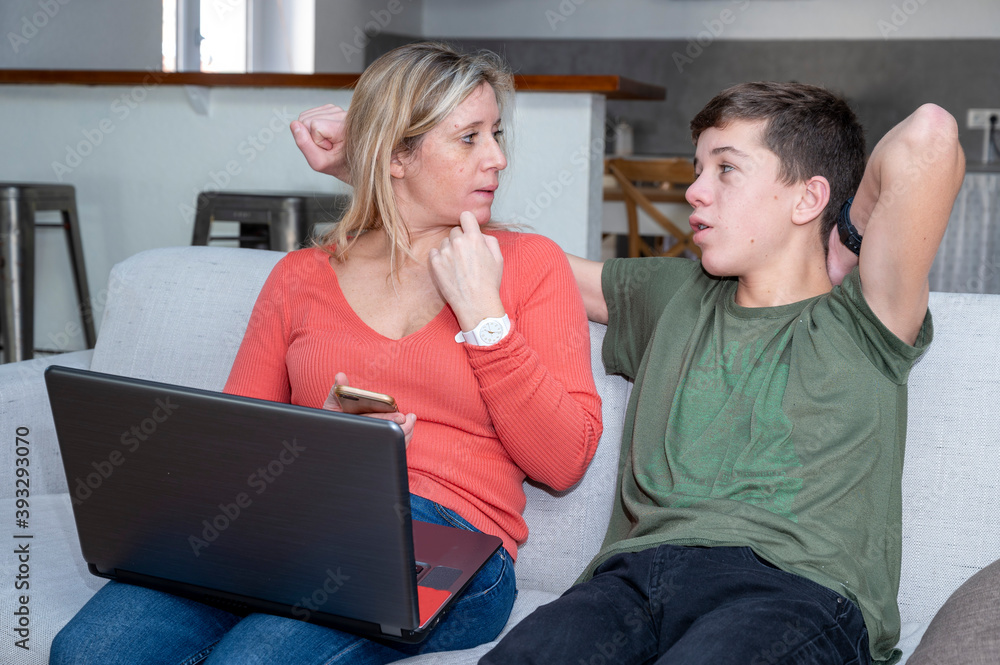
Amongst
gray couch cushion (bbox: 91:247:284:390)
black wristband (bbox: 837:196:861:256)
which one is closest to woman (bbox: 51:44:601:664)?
gray couch cushion (bbox: 91:247:284:390)

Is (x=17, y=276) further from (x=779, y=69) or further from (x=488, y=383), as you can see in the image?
(x=779, y=69)

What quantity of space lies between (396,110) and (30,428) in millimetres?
834

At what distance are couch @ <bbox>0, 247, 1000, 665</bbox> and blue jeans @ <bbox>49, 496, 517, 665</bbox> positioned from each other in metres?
0.05

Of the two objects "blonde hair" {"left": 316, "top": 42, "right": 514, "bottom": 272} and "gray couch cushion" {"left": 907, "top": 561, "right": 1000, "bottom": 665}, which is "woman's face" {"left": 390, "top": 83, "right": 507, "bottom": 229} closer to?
"blonde hair" {"left": 316, "top": 42, "right": 514, "bottom": 272}

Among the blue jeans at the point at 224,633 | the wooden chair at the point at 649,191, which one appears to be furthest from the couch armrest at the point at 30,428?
the wooden chair at the point at 649,191

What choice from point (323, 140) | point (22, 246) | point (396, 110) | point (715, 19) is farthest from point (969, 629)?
point (715, 19)

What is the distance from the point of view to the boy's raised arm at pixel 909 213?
1062mm

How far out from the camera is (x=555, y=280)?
51.0 inches

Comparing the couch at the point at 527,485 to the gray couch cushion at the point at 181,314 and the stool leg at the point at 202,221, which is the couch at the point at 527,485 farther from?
the stool leg at the point at 202,221

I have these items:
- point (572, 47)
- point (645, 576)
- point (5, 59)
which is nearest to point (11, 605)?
point (645, 576)

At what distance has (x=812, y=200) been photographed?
4.10 ft

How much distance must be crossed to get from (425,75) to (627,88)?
145 cm

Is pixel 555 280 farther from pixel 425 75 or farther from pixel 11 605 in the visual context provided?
pixel 11 605

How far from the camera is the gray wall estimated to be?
5.09m
